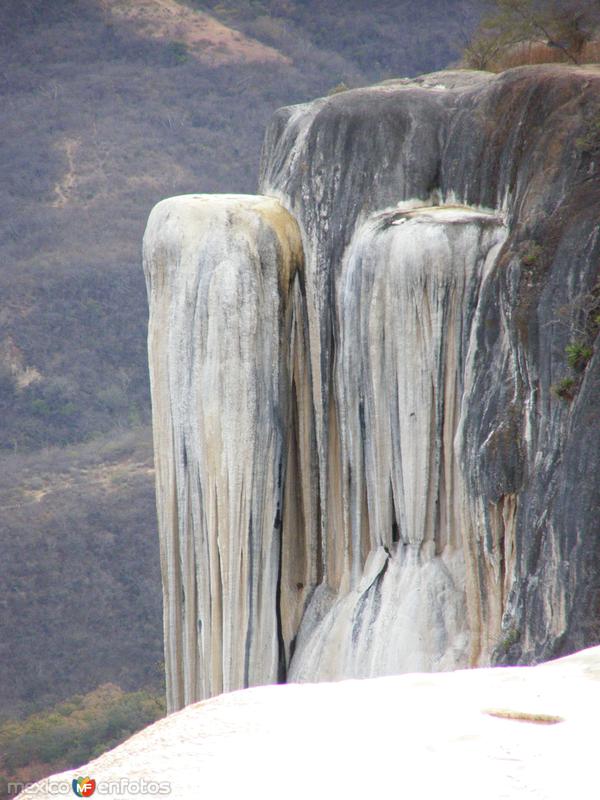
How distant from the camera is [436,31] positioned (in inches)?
1954

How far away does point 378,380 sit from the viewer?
27.3 feet

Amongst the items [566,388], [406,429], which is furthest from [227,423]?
[566,388]

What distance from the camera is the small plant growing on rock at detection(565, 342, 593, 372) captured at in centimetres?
645

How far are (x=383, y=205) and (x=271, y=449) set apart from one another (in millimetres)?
1815

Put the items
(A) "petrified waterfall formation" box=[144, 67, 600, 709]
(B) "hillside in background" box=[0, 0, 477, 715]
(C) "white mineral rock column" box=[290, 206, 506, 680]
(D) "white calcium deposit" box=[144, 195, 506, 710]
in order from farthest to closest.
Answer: (B) "hillside in background" box=[0, 0, 477, 715] < (D) "white calcium deposit" box=[144, 195, 506, 710] < (C) "white mineral rock column" box=[290, 206, 506, 680] < (A) "petrified waterfall formation" box=[144, 67, 600, 709]

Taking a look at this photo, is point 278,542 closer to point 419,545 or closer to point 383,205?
point 419,545

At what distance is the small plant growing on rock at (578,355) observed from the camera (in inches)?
254

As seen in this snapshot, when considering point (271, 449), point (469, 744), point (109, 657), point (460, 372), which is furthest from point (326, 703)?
point (109, 657)

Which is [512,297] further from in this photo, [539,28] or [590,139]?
[539,28]

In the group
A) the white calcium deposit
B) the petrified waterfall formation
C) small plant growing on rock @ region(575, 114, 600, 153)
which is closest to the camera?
the petrified waterfall formation

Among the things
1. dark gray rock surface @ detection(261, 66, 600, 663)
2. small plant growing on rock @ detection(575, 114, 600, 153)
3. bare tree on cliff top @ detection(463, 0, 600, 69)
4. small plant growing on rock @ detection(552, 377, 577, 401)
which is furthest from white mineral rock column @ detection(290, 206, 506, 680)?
bare tree on cliff top @ detection(463, 0, 600, 69)

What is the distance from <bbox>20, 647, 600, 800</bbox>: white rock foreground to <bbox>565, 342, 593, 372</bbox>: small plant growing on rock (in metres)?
2.41

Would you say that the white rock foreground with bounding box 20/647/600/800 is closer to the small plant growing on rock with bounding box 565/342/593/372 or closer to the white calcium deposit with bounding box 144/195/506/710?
the small plant growing on rock with bounding box 565/342/593/372

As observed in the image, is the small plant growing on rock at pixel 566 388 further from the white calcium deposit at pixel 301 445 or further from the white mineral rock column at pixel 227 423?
the white mineral rock column at pixel 227 423
